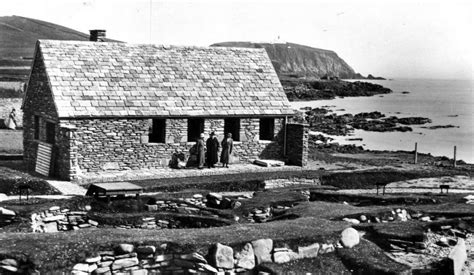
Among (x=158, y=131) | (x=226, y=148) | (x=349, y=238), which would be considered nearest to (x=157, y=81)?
(x=158, y=131)

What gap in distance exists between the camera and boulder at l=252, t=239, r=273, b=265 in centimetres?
1541

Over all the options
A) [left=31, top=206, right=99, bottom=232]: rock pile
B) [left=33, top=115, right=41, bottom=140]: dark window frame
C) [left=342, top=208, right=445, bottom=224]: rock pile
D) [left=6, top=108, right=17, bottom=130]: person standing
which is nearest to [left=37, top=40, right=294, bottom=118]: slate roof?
[left=33, top=115, right=41, bottom=140]: dark window frame

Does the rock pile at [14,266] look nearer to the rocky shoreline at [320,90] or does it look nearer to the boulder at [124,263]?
the boulder at [124,263]

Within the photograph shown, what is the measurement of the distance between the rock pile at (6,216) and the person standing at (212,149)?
42.0 ft

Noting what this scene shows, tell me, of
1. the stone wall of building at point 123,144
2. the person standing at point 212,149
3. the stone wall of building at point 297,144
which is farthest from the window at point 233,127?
the stone wall of building at point 297,144

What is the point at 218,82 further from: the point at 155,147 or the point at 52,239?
the point at 52,239

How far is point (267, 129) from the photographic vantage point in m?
33.9

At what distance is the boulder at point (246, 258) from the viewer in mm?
15109

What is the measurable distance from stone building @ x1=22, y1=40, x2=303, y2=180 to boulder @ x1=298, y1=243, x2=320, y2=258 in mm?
14453

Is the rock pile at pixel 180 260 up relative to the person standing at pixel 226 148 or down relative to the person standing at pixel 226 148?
down

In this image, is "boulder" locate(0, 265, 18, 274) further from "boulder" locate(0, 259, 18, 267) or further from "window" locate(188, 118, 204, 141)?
"window" locate(188, 118, 204, 141)

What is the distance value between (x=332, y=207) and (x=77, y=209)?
8883 millimetres

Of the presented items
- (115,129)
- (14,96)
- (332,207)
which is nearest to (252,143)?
(115,129)

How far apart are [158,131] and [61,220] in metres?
11.3
